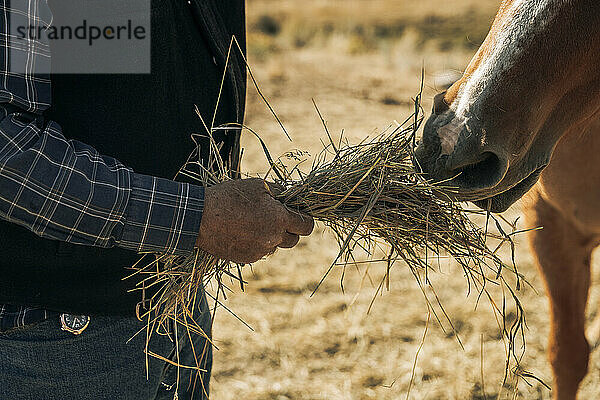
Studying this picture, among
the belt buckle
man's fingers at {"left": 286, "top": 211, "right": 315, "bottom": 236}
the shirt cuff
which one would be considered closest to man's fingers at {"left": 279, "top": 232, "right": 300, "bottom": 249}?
man's fingers at {"left": 286, "top": 211, "right": 315, "bottom": 236}

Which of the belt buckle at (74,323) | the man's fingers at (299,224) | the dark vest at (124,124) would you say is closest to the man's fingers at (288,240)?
the man's fingers at (299,224)

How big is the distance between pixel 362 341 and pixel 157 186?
214 centimetres

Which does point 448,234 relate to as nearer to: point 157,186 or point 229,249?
point 229,249

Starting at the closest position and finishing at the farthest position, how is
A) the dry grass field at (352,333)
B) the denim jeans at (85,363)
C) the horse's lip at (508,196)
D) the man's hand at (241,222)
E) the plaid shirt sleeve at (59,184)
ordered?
the plaid shirt sleeve at (59,184)
the man's hand at (241,222)
the denim jeans at (85,363)
the horse's lip at (508,196)
the dry grass field at (352,333)

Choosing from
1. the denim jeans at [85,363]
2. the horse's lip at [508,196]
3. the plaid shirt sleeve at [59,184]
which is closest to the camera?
the plaid shirt sleeve at [59,184]

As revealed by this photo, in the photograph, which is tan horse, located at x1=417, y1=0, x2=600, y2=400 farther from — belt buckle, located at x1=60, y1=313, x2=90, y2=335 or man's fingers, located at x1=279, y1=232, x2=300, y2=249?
belt buckle, located at x1=60, y1=313, x2=90, y2=335

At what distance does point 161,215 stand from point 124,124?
0.86ft

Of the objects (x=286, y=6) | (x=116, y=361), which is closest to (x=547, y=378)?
(x=116, y=361)

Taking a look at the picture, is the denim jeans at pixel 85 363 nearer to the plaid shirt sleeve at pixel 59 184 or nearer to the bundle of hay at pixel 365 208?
the bundle of hay at pixel 365 208

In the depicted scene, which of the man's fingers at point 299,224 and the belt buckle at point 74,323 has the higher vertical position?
the man's fingers at point 299,224

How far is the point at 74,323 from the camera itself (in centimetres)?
145

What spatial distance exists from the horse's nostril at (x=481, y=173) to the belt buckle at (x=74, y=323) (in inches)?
33.7

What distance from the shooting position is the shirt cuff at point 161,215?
1222 mm

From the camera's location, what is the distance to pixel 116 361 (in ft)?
5.03
